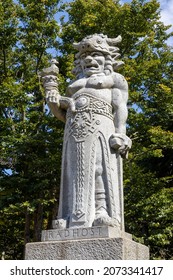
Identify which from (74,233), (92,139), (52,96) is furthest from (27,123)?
(74,233)

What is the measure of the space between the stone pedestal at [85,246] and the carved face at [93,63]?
256cm

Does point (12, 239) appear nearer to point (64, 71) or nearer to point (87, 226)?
point (64, 71)

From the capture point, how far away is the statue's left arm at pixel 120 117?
6.10 meters

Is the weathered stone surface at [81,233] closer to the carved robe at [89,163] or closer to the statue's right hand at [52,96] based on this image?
the carved robe at [89,163]

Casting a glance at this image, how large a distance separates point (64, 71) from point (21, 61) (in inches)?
66.7

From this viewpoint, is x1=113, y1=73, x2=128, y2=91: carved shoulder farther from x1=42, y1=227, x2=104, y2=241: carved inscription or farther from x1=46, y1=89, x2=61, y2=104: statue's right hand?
x1=42, y1=227, x2=104, y2=241: carved inscription

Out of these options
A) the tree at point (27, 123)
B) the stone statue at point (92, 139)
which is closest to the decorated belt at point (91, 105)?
the stone statue at point (92, 139)

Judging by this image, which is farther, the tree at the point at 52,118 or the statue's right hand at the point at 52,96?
the tree at the point at 52,118

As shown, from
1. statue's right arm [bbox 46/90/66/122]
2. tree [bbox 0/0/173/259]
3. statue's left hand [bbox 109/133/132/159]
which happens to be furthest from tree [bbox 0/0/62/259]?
statue's left hand [bbox 109/133/132/159]

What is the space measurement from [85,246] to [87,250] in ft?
0.18

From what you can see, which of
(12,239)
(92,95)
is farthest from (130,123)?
(92,95)

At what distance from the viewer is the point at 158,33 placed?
56.0ft

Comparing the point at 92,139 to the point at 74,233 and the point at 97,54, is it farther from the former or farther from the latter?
the point at 97,54

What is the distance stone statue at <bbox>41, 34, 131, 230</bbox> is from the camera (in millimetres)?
5742
